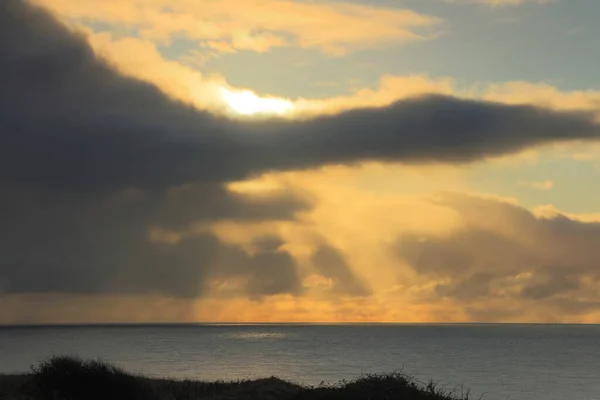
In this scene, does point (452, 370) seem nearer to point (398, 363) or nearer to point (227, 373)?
point (398, 363)

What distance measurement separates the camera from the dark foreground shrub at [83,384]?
3272 cm

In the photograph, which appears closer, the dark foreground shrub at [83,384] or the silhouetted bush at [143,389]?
the silhouetted bush at [143,389]

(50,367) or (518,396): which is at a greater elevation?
(50,367)

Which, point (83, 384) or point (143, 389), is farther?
point (143, 389)

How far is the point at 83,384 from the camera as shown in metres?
33.1

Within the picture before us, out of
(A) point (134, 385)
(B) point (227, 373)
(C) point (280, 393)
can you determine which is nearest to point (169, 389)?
(A) point (134, 385)

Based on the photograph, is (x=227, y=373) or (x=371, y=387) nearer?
(x=371, y=387)

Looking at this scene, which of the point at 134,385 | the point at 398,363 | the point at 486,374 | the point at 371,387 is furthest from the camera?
the point at 398,363

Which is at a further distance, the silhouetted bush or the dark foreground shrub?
the dark foreground shrub

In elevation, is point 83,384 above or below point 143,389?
above

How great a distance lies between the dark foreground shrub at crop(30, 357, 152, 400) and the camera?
32.7 m

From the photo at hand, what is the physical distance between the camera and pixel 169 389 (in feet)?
120

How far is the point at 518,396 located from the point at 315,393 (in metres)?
56.7

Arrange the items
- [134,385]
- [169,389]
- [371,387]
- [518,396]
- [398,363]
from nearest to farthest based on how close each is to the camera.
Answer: [371,387] → [134,385] → [169,389] → [518,396] → [398,363]
